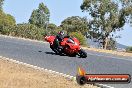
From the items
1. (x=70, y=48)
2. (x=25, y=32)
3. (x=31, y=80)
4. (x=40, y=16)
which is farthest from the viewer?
(x=40, y=16)

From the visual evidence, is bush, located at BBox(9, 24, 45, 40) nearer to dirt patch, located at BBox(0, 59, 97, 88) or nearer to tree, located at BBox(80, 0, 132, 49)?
tree, located at BBox(80, 0, 132, 49)

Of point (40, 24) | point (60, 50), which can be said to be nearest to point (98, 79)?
point (60, 50)

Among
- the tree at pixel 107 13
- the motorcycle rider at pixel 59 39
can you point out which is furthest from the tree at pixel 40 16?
the motorcycle rider at pixel 59 39

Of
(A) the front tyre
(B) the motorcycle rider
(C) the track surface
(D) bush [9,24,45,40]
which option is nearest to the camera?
(C) the track surface

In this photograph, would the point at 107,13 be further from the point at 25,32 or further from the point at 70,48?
the point at 70,48

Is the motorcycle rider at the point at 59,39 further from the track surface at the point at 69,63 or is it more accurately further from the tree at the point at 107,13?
the tree at the point at 107,13

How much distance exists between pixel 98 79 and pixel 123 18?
189 ft

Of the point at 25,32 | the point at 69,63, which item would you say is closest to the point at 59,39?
the point at 69,63

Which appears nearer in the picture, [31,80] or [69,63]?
[31,80]

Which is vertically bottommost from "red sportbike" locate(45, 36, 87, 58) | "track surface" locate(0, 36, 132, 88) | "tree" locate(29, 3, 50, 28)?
"track surface" locate(0, 36, 132, 88)

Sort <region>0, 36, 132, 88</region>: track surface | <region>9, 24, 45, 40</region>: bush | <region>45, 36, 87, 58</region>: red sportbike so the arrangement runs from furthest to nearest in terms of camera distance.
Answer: <region>9, 24, 45, 40</region>: bush
<region>45, 36, 87, 58</region>: red sportbike
<region>0, 36, 132, 88</region>: track surface

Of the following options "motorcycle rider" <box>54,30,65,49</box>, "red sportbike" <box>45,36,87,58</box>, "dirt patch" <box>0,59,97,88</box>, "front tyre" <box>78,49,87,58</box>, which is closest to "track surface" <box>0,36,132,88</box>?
"front tyre" <box>78,49,87,58</box>

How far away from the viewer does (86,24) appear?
65.1 meters

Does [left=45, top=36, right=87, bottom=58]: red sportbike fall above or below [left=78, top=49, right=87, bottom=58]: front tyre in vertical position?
above
